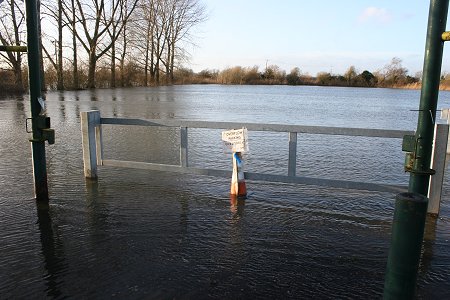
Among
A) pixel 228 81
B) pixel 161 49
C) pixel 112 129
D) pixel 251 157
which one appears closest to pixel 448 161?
pixel 251 157

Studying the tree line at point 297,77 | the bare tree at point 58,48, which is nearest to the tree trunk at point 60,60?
the bare tree at point 58,48

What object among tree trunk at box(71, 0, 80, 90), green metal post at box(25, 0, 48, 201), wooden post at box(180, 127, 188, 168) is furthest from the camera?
tree trunk at box(71, 0, 80, 90)

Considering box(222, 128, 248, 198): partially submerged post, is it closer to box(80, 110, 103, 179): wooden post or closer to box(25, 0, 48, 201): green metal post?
box(80, 110, 103, 179): wooden post

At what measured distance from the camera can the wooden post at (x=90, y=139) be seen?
660 cm

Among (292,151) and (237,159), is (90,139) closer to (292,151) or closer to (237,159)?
(237,159)

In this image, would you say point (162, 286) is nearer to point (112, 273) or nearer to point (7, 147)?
point (112, 273)

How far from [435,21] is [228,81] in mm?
76415

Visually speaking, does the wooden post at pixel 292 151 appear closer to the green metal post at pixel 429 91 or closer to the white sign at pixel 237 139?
the white sign at pixel 237 139

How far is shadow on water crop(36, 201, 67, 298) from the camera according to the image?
347 cm

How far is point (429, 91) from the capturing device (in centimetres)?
332

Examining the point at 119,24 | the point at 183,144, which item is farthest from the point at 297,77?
the point at 183,144

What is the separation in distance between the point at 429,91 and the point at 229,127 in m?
3.18

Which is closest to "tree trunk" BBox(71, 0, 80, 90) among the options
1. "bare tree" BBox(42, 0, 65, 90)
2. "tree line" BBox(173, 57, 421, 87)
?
"bare tree" BBox(42, 0, 65, 90)

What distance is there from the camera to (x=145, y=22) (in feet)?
186
